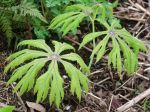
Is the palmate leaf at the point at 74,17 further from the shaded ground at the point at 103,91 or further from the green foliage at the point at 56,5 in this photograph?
the shaded ground at the point at 103,91

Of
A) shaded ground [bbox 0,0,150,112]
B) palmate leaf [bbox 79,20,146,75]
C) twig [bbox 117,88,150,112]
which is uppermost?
palmate leaf [bbox 79,20,146,75]

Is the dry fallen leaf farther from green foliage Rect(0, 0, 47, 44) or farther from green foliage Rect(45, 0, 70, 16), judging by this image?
green foliage Rect(45, 0, 70, 16)

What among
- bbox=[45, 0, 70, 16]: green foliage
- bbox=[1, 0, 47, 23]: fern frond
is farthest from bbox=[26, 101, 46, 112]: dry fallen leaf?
bbox=[45, 0, 70, 16]: green foliage

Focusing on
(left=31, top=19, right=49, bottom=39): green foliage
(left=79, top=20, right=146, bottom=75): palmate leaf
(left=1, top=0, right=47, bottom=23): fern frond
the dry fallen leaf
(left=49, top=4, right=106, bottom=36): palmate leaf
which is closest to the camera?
(left=79, top=20, right=146, bottom=75): palmate leaf

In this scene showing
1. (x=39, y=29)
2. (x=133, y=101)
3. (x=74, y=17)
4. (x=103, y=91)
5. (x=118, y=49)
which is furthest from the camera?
(x=39, y=29)

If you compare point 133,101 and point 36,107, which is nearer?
point 36,107

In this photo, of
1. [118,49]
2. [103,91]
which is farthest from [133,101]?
[118,49]

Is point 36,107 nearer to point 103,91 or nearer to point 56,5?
point 103,91

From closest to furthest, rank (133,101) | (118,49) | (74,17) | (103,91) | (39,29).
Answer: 1. (118,49)
2. (74,17)
3. (133,101)
4. (103,91)
5. (39,29)

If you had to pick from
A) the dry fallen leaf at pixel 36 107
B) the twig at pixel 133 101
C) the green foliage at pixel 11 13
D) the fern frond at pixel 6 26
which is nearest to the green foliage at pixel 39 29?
the green foliage at pixel 11 13
